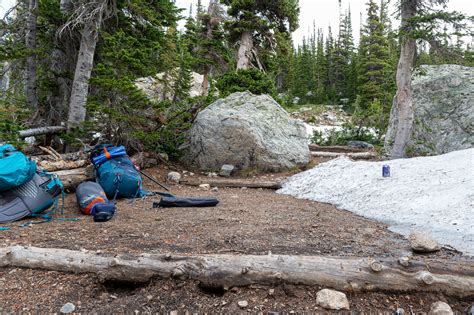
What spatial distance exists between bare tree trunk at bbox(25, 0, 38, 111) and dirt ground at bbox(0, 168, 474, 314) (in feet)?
17.2

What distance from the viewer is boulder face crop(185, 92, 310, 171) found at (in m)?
9.91

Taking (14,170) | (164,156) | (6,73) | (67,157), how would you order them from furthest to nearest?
(164,156), (6,73), (67,157), (14,170)

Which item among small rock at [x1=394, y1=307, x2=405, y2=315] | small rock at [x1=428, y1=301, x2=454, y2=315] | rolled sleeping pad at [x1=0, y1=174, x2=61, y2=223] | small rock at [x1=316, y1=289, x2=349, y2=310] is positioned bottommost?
small rock at [x1=394, y1=307, x2=405, y2=315]

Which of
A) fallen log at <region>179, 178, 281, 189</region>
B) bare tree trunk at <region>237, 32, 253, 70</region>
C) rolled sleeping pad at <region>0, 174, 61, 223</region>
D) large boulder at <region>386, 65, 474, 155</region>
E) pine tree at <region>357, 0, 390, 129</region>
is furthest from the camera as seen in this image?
pine tree at <region>357, 0, 390, 129</region>

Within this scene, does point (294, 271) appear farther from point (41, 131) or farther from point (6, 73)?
point (6, 73)

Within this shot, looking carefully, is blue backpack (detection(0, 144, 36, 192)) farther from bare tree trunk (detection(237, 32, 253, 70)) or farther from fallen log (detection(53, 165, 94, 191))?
bare tree trunk (detection(237, 32, 253, 70))

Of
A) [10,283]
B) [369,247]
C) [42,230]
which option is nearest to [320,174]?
[369,247]

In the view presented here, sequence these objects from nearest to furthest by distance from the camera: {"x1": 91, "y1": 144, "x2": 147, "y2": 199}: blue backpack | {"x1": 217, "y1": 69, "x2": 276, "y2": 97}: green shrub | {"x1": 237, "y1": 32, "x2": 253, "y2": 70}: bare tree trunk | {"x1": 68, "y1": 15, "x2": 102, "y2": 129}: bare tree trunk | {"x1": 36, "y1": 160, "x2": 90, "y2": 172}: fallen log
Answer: {"x1": 91, "y1": 144, "x2": 147, "y2": 199}: blue backpack, {"x1": 36, "y1": 160, "x2": 90, "y2": 172}: fallen log, {"x1": 68, "y1": 15, "x2": 102, "y2": 129}: bare tree trunk, {"x1": 217, "y1": 69, "x2": 276, "y2": 97}: green shrub, {"x1": 237, "y1": 32, "x2": 253, "y2": 70}: bare tree trunk

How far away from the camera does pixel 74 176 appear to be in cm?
639

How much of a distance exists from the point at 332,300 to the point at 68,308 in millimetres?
2008

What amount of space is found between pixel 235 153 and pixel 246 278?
7497 mm

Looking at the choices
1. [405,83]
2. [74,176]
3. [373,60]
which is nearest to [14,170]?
[74,176]

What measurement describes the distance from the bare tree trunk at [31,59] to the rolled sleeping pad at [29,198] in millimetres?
5580

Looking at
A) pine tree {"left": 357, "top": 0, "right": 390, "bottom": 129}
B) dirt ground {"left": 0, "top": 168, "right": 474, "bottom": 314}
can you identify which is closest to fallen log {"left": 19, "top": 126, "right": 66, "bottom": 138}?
dirt ground {"left": 0, "top": 168, "right": 474, "bottom": 314}
